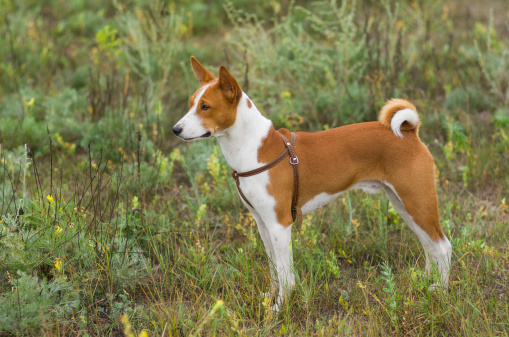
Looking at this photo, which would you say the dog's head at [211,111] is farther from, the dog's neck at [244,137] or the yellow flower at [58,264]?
Answer: the yellow flower at [58,264]

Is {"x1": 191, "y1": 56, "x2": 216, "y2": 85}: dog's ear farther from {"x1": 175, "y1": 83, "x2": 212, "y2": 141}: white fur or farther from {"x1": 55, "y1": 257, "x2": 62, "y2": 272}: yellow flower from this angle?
{"x1": 55, "y1": 257, "x2": 62, "y2": 272}: yellow flower

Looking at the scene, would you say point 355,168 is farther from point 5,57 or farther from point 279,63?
point 5,57

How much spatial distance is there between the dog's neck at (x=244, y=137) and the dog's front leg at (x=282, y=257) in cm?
42

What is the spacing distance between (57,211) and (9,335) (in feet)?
2.98

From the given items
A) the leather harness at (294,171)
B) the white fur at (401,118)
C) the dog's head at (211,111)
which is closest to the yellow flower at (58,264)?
the dog's head at (211,111)

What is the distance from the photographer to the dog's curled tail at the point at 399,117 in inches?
119

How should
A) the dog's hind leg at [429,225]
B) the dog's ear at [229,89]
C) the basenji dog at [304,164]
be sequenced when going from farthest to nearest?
the dog's hind leg at [429,225], the basenji dog at [304,164], the dog's ear at [229,89]

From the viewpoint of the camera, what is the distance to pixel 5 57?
7.09 m

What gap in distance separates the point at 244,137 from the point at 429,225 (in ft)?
4.35

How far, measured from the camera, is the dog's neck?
295 centimetres

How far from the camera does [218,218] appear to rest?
407 centimetres

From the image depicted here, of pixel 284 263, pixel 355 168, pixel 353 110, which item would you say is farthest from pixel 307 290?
pixel 353 110

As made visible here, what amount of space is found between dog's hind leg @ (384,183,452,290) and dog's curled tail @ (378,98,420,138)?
15.1 inches

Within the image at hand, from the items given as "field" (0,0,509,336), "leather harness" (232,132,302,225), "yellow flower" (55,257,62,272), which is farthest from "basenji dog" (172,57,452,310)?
"yellow flower" (55,257,62,272)
